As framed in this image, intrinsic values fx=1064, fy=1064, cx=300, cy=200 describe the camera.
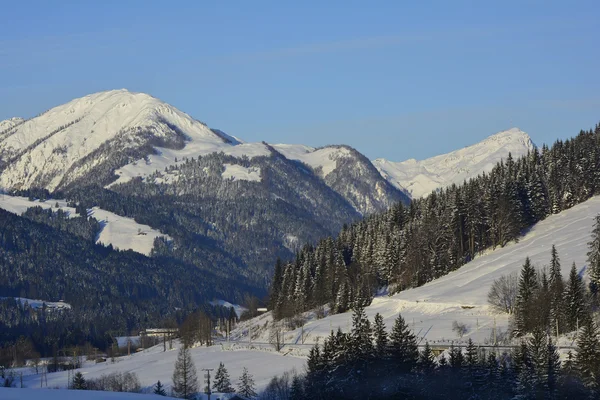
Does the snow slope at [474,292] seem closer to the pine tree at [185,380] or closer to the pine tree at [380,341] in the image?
the pine tree at [380,341]

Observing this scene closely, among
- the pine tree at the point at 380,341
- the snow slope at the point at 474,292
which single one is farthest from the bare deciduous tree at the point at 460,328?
the pine tree at the point at 380,341

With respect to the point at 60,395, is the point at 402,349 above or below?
above

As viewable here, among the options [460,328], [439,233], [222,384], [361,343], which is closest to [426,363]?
[361,343]

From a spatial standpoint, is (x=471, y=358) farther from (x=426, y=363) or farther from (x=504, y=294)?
(x=504, y=294)

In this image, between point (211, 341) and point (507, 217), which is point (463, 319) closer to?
point (507, 217)

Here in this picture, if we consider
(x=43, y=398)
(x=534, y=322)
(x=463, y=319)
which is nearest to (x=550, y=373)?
(x=534, y=322)

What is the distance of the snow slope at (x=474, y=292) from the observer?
438ft

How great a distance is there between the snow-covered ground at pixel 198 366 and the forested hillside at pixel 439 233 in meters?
20.2

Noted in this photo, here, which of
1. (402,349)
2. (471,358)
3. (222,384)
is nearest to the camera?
(471,358)

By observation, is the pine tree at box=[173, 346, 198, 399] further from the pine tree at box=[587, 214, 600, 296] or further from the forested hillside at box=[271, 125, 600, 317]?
the pine tree at box=[587, 214, 600, 296]

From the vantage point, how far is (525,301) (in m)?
126

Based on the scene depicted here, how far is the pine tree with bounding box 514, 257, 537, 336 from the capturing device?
397 ft

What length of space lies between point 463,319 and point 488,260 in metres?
31.6

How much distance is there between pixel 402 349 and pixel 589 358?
20.2 m
